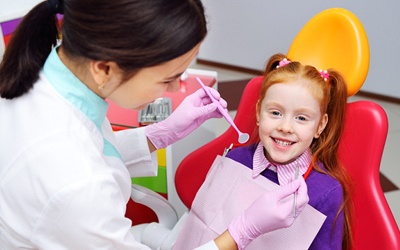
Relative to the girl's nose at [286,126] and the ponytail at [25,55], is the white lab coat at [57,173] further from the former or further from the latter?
the girl's nose at [286,126]

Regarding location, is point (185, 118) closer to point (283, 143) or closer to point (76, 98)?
point (283, 143)

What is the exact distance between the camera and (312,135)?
1085mm

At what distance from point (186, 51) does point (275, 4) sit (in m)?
2.19

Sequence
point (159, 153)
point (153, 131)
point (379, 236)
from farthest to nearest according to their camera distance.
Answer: point (159, 153)
point (153, 131)
point (379, 236)

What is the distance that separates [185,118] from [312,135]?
0.33 m

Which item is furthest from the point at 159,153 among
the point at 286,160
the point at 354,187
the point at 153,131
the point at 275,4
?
the point at 275,4

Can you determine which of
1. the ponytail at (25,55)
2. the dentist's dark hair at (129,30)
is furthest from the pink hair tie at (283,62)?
the ponytail at (25,55)

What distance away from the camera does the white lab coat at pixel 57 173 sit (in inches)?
29.7

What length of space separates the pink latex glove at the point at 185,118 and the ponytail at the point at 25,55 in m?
0.44

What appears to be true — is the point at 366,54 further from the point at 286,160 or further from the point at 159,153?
the point at 159,153

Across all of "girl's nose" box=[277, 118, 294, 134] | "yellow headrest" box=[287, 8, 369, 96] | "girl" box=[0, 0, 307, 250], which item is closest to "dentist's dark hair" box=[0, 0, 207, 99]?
"girl" box=[0, 0, 307, 250]

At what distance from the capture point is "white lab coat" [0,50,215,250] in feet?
2.48

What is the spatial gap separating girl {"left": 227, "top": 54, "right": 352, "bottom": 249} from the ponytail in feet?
1.74

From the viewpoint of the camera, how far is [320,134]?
1.15m
